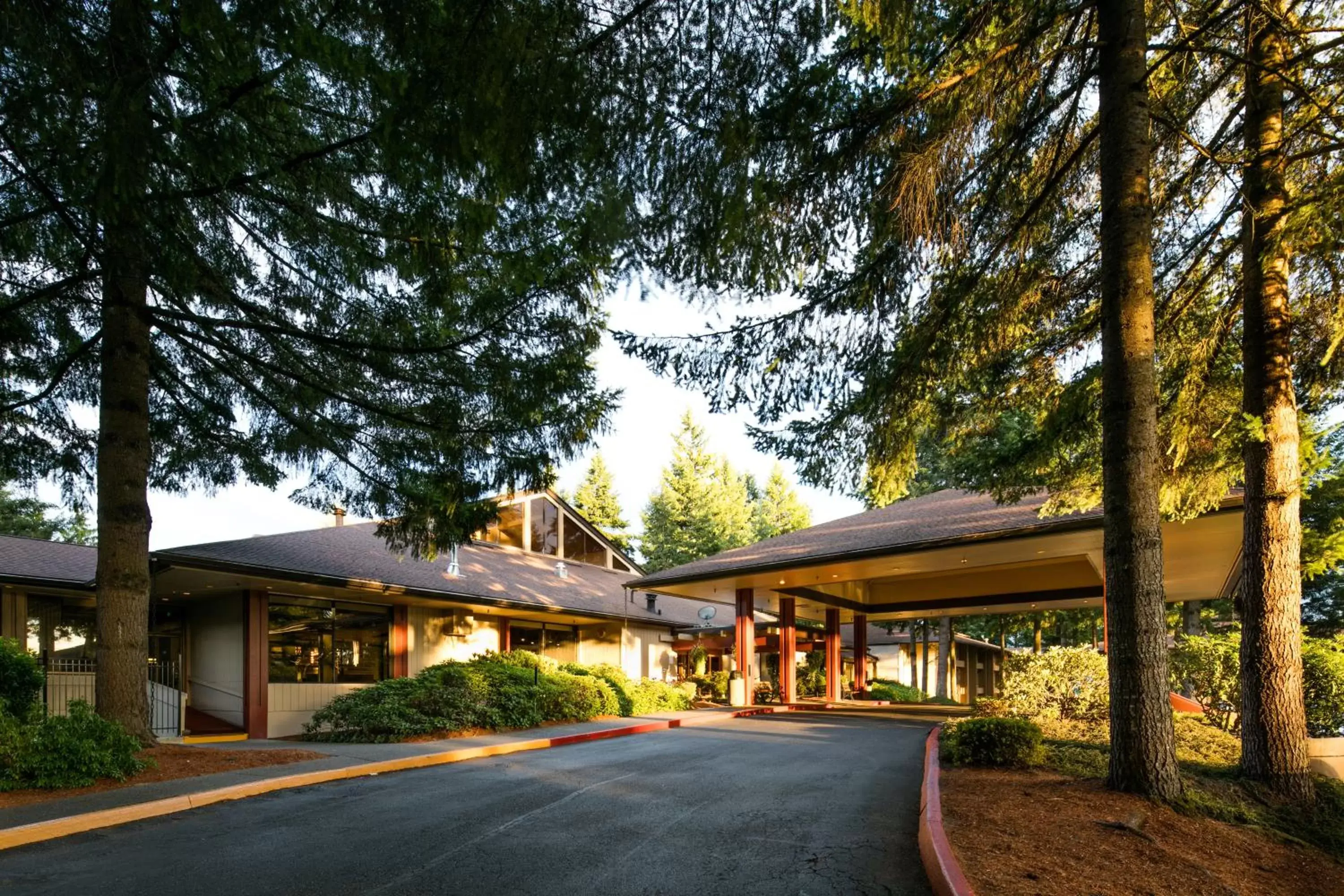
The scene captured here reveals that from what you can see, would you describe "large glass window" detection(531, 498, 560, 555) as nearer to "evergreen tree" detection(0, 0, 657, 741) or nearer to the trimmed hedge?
the trimmed hedge

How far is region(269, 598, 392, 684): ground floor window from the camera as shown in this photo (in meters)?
17.6

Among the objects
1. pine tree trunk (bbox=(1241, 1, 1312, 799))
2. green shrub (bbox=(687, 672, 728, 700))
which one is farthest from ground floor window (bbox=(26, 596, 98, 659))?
pine tree trunk (bbox=(1241, 1, 1312, 799))

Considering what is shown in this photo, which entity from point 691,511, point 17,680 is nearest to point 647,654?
point 17,680

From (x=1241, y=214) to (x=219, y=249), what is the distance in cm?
1310

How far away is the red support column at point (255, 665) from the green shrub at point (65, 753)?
7.00 m

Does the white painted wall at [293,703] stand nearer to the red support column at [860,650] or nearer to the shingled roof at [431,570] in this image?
the shingled roof at [431,570]

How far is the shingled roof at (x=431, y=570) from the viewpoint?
50.5ft

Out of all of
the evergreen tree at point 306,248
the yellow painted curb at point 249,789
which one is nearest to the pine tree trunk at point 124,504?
the evergreen tree at point 306,248

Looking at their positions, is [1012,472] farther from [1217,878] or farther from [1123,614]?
[1217,878]

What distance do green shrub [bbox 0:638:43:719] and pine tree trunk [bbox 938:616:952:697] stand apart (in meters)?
29.5

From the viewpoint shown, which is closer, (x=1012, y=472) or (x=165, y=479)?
(x=1012, y=472)

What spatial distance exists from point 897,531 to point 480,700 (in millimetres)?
10202

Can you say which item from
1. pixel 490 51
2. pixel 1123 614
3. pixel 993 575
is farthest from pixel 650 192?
pixel 993 575

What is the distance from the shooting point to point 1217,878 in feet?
18.0
